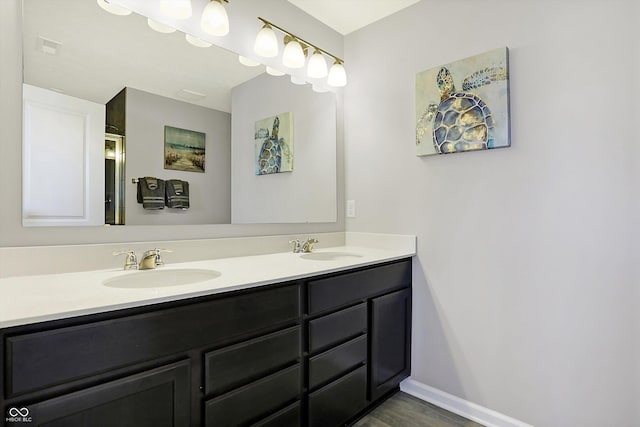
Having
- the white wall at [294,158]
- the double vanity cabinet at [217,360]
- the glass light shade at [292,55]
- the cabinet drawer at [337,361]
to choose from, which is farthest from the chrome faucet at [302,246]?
the glass light shade at [292,55]

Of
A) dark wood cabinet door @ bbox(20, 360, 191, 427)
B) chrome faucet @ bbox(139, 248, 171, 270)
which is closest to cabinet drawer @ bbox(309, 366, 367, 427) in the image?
dark wood cabinet door @ bbox(20, 360, 191, 427)

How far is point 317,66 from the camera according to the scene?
6.95 ft

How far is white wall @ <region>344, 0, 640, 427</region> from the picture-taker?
54.4 inches

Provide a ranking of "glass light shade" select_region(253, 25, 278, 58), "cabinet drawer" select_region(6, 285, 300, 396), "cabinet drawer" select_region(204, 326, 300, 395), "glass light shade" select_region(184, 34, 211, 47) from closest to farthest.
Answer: "cabinet drawer" select_region(6, 285, 300, 396), "cabinet drawer" select_region(204, 326, 300, 395), "glass light shade" select_region(184, 34, 211, 47), "glass light shade" select_region(253, 25, 278, 58)

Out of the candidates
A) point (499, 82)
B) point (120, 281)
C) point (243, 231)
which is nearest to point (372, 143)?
point (499, 82)

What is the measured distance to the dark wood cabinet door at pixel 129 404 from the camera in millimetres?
798

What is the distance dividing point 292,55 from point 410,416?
2.16 metres

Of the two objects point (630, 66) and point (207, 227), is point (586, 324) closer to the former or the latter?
point (630, 66)

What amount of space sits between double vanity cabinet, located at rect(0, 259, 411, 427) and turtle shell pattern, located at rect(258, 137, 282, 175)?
805mm

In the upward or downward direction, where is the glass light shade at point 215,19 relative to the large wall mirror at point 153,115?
upward

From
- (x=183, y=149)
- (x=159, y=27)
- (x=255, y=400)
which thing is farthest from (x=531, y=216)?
(x=159, y=27)

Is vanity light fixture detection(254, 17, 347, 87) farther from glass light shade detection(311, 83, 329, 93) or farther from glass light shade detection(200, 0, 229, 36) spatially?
glass light shade detection(200, 0, 229, 36)

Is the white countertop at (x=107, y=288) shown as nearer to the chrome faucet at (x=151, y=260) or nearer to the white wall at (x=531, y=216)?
the chrome faucet at (x=151, y=260)

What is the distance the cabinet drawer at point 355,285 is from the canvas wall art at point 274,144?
82 cm
